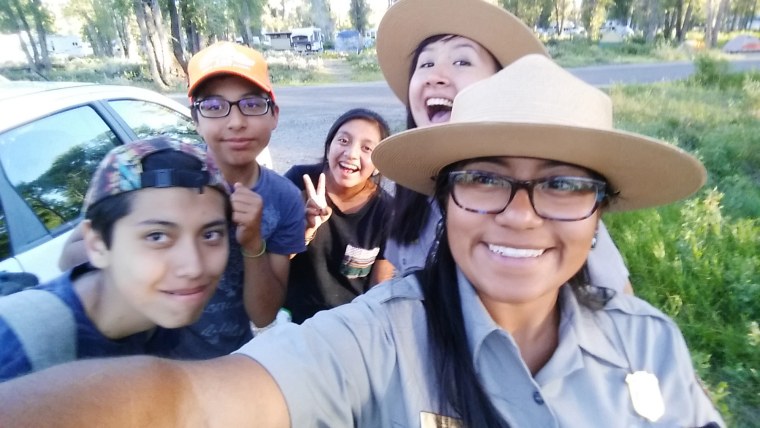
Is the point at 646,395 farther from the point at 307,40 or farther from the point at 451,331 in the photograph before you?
the point at 307,40

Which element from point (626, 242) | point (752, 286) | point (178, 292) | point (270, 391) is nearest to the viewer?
point (270, 391)

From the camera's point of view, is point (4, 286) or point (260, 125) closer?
point (4, 286)

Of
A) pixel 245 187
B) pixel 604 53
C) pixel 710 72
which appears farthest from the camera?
pixel 604 53

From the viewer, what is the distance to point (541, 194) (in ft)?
4.04

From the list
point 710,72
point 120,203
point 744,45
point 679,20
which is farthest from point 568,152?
point 679,20

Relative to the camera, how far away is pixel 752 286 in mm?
3033

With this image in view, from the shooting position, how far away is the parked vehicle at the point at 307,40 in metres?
43.1

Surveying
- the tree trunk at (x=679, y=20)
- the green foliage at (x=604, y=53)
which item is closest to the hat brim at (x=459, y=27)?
the green foliage at (x=604, y=53)

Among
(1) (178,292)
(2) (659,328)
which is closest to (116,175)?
(1) (178,292)

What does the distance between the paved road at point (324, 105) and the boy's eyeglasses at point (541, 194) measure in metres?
5.72

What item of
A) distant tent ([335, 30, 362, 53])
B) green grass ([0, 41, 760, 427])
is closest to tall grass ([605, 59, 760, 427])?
green grass ([0, 41, 760, 427])

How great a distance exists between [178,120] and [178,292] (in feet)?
7.81

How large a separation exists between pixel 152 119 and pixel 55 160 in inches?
34.0

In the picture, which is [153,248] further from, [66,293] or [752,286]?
[752,286]
